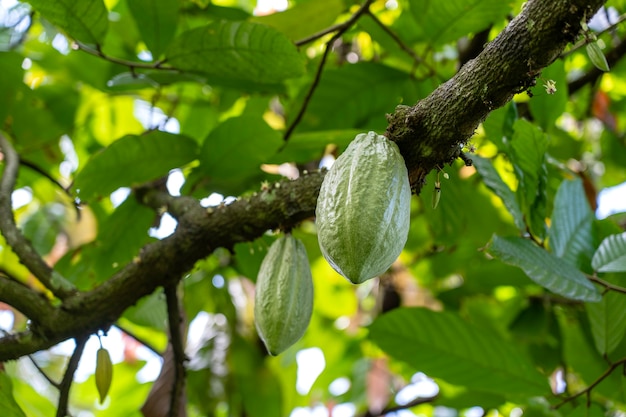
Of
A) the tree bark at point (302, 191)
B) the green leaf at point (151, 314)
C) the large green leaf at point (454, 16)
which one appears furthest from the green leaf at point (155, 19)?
the green leaf at point (151, 314)

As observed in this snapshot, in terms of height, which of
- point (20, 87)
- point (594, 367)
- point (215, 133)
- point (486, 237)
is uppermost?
point (20, 87)

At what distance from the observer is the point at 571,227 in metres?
1.27

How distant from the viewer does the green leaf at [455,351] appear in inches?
50.5

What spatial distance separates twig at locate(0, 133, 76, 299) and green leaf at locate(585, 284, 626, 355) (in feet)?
3.13

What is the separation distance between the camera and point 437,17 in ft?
4.33

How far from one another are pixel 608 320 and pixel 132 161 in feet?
3.14

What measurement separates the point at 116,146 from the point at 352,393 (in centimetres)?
Answer: 152

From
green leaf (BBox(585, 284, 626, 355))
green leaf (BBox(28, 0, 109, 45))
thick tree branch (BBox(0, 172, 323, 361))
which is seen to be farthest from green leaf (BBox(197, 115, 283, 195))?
green leaf (BBox(585, 284, 626, 355))

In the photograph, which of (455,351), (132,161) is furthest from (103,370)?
(455,351)

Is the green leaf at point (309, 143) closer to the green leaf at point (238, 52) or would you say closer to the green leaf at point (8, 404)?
the green leaf at point (238, 52)

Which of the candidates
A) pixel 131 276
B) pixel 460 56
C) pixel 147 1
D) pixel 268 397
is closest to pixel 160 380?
pixel 131 276

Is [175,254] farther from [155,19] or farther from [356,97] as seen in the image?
[356,97]

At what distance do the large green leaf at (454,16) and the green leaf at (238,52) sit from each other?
31cm

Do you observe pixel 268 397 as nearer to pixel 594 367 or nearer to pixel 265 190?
pixel 594 367
